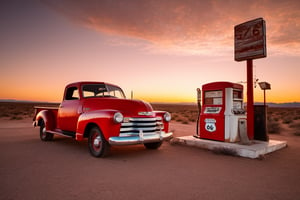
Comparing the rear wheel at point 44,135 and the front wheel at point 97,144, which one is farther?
the rear wheel at point 44,135

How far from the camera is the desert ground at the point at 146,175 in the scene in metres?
3.27

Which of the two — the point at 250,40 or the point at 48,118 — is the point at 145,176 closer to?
the point at 48,118

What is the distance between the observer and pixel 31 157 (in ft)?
18.2

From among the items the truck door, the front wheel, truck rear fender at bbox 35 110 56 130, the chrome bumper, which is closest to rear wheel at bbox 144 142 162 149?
the chrome bumper

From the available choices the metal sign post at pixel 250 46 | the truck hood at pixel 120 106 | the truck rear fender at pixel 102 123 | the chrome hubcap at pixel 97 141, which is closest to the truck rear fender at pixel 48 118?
the truck hood at pixel 120 106

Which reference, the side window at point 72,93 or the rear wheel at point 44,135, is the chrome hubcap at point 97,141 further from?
the rear wheel at point 44,135

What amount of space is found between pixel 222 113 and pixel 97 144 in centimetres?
411

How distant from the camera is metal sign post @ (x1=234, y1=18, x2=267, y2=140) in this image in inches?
261

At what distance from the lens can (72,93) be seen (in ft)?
23.7

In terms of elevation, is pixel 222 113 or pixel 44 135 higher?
pixel 222 113

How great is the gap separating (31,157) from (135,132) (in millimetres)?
2865

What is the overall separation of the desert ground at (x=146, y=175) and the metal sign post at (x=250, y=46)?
1585mm

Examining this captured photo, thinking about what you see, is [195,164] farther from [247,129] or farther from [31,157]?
[31,157]

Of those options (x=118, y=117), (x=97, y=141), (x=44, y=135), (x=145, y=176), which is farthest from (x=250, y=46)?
(x=44, y=135)
